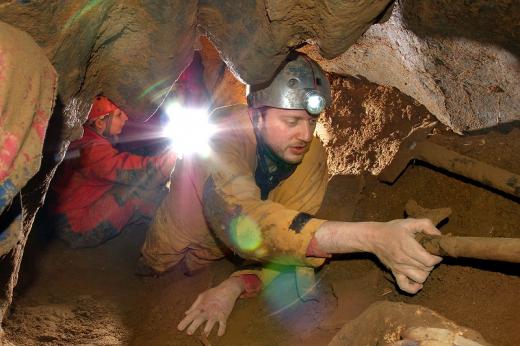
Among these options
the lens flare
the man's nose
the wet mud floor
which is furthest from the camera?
the lens flare

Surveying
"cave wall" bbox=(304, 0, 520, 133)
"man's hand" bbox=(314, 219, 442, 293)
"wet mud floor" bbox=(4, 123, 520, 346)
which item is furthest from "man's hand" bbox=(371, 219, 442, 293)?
"cave wall" bbox=(304, 0, 520, 133)

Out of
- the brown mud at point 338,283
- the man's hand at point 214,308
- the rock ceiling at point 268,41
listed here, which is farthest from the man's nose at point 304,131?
the man's hand at point 214,308

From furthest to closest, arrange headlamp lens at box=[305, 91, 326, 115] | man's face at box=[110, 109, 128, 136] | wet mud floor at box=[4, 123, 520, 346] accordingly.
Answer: man's face at box=[110, 109, 128, 136], headlamp lens at box=[305, 91, 326, 115], wet mud floor at box=[4, 123, 520, 346]

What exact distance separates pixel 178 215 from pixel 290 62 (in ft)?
5.09

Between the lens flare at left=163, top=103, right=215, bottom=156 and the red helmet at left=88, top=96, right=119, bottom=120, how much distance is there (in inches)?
29.3

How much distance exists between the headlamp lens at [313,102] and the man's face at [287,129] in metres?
0.07

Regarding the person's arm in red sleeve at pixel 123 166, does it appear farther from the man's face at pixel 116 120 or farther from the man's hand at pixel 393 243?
the man's hand at pixel 393 243

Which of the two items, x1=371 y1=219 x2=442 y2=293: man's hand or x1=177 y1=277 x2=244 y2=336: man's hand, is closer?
x1=371 y1=219 x2=442 y2=293: man's hand

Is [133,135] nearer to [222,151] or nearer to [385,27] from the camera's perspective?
[222,151]

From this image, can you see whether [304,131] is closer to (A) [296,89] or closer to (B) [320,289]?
(A) [296,89]

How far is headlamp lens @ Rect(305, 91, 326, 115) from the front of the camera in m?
3.06

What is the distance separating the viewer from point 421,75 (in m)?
3.04

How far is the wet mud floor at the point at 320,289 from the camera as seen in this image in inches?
90.6

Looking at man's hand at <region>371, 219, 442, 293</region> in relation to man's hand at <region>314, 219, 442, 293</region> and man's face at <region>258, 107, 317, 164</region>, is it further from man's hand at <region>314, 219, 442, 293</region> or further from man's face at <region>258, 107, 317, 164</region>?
man's face at <region>258, 107, 317, 164</region>
